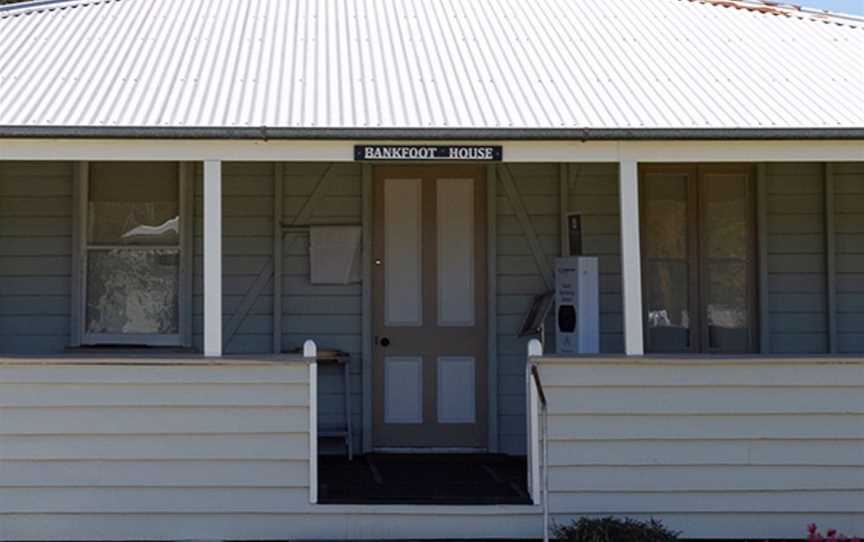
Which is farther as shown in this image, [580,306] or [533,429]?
[580,306]

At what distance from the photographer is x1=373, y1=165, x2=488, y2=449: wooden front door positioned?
887 centimetres

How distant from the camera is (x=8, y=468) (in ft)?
22.6

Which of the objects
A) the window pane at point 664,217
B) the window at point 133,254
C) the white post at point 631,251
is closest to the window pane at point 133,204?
the window at point 133,254

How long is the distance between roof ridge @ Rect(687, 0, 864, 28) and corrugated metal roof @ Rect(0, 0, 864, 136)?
4 centimetres

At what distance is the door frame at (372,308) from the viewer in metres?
8.79

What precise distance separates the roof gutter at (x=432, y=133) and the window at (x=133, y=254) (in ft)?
6.66

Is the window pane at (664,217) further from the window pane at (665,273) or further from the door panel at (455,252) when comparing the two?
the door panel at (455,252)

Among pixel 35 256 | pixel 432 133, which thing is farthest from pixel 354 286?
pixel 35 256

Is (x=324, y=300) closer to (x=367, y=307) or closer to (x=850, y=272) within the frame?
(x=367, y=307)

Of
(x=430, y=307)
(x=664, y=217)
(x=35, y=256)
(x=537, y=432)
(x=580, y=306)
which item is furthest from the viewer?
(x=664, y=217)

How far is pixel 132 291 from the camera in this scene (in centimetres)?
873

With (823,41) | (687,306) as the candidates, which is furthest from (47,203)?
(823,41)

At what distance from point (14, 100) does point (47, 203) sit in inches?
65.9

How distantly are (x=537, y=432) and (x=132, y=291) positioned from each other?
12.1 ft
